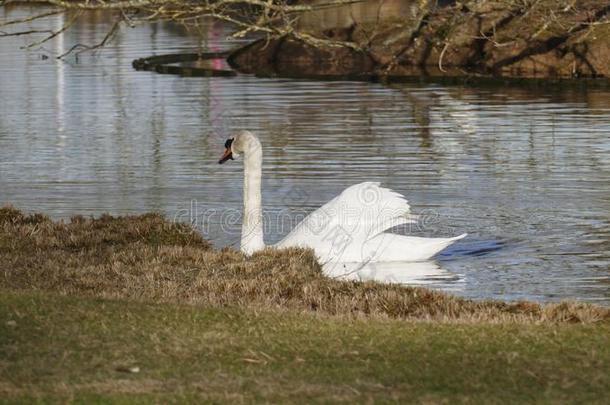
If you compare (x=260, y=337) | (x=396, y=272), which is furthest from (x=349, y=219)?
(x=260, y=337)

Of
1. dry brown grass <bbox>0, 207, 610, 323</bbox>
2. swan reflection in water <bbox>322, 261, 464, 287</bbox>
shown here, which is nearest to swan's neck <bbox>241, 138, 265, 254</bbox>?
dry brown grass <bbox>0, 207, 610, 323</bbox>

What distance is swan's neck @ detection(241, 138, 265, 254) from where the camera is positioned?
12.8m

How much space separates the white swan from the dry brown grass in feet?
1.94

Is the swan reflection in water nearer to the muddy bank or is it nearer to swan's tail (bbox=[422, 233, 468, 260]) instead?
swan's tail (bbox=[422, 233, 468, 260])

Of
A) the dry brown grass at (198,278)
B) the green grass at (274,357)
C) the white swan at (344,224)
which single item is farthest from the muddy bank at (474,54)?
the green grass at (274,357)

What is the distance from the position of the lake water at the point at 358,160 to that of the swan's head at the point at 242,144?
42.5 inches

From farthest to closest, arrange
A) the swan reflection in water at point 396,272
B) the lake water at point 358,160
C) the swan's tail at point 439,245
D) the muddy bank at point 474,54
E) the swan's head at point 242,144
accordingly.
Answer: the muddy bank at point 474,54
the lake water at point 358,160
the swan's tail at point 439,245
the swan's head at point 242,144
the swan reflection in water at point 396,272

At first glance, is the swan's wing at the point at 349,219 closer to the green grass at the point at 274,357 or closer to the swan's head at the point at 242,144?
the swan's head at the point at 242,144

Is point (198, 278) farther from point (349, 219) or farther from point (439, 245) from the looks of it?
point (439, 245)

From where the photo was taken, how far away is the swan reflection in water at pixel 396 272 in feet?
42.4

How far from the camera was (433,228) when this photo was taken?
15141 mm

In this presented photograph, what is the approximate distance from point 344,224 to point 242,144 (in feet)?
4.46

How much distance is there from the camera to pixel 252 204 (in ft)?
43.5

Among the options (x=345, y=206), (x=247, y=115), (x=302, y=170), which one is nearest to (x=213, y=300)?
(x=345, y=206)
